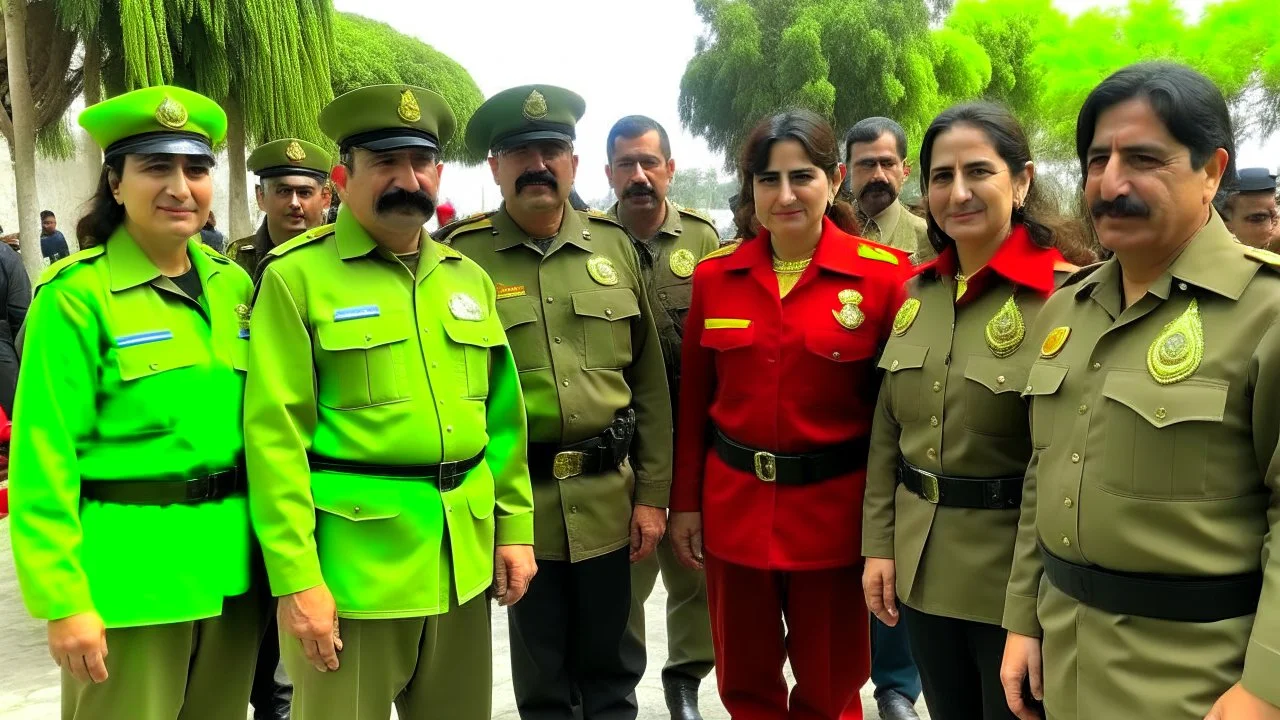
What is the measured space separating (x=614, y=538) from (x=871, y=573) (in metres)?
0.84

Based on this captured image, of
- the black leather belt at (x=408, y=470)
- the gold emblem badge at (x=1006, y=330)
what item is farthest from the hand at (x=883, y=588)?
the black leather belt at (x=408, y=470)

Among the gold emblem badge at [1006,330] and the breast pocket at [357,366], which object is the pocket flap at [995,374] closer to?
the gold emblem badge at [1006,330]

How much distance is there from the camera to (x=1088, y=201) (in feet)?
5.76

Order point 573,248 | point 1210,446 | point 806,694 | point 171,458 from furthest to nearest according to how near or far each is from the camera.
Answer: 1. point 573,248
2. point 806,694
3. point 171,458
4. point 1210,446

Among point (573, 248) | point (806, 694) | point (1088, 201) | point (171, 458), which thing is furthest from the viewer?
point (573, 248)

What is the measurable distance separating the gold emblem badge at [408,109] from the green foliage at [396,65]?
21.3m

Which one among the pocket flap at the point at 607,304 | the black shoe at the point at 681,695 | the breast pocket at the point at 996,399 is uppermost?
the pocket flap at the point at 607,304

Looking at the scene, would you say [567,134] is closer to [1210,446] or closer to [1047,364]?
[1047,364]

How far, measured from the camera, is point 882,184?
439 cm

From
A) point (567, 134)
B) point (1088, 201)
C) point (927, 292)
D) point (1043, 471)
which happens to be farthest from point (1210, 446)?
point (567, 134)

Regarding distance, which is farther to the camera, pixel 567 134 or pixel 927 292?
A: pixel 567 134

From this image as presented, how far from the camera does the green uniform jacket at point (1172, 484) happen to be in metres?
1.54

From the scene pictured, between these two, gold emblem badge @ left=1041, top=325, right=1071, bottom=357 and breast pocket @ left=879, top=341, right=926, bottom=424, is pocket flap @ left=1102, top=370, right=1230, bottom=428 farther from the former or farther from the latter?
breast pocket @ left=879, top=341, right=926, bottom=424

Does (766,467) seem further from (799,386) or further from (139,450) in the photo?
(139,450)
